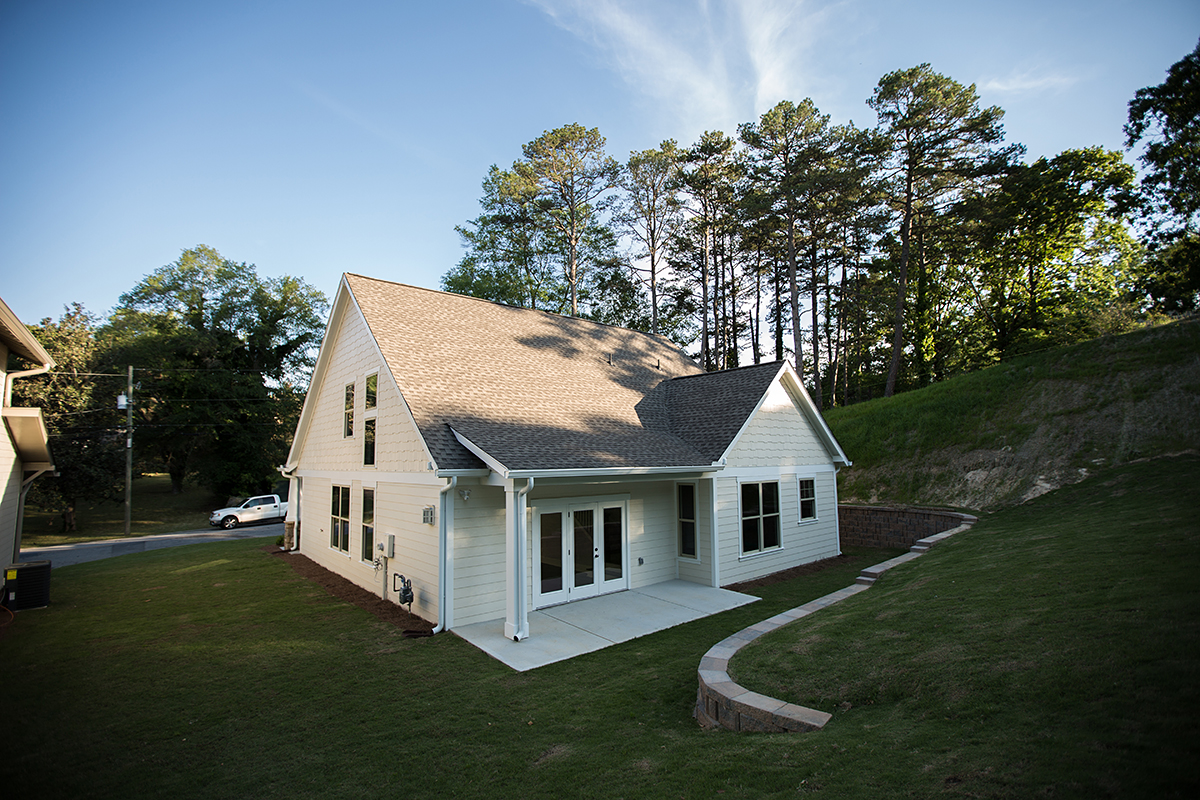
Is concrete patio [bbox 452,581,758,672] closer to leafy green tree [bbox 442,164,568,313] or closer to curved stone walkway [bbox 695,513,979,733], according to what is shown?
curved stone walkway [bbox 695,513,979,733]

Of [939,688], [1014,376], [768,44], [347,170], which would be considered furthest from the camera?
[1014,376]

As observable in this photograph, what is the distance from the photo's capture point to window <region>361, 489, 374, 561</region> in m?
11.1

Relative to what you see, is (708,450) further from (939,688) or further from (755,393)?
(939,688)

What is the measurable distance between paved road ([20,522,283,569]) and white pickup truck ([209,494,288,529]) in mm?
399

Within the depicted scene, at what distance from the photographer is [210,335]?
1240 inches

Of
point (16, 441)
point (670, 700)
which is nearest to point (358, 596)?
point (670, 700)

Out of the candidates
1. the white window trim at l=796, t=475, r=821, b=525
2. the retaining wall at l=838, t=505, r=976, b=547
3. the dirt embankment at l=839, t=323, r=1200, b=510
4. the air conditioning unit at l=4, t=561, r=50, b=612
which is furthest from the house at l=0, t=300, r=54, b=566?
the dirt embankment at l=839, t=323, r=1200, b=510

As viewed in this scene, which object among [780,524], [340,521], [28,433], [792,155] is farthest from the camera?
[792,155]

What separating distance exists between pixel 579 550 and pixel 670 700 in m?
4.71

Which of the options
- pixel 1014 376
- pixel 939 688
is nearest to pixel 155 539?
pixel 939 688

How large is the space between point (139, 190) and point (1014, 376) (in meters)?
23.6

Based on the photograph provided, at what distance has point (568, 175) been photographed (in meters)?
26.8

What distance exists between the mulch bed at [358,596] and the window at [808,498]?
31.3 ft

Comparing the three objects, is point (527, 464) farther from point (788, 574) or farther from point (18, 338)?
point (18, 338)
